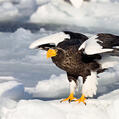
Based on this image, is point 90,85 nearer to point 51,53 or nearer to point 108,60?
point 108,60

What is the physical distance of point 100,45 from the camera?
20.7 ft

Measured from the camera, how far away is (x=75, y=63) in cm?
649

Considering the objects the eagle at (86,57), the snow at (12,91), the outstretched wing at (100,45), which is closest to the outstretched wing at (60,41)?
the eagle at (86,57)

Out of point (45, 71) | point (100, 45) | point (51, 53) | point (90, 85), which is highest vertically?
point (100, 45)

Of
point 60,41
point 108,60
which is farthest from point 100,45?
point 60,41

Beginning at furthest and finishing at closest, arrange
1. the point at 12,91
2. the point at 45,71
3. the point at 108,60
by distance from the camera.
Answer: the point at 45,71 < the point at 12,91 < the point at 108,60

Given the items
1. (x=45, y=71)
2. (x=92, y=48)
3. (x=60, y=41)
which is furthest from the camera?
(x=45, y=71)

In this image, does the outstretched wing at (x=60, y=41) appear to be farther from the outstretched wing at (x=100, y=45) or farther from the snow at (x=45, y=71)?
the snow at (x=45, y=71)

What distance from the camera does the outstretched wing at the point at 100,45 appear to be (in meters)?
6.20

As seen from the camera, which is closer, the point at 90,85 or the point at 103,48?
the point at 103,48

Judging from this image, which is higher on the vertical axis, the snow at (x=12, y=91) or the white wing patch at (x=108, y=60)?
the white wing patch at (x=108, y=60)

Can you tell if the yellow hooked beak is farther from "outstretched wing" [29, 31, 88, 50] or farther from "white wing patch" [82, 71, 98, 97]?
"white wing patch" [82, 71, 98, 97]

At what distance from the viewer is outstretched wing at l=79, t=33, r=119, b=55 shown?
20.3 feet

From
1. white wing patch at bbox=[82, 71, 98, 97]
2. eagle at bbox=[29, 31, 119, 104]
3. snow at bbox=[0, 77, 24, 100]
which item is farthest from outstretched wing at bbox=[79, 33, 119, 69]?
snow at bbox=[0, 77, 24, 100]
